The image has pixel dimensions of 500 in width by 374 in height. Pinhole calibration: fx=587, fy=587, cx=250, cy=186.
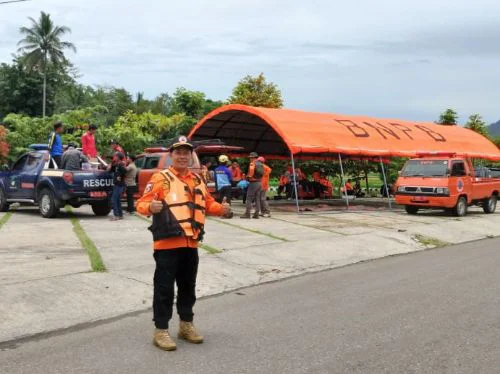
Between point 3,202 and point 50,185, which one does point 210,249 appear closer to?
point 50,185

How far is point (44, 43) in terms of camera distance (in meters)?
66.5

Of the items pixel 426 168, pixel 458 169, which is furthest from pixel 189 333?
pixel 458 169

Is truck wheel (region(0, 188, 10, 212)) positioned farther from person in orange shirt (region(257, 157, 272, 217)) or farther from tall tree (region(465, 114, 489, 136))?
tall tree (region(465, 114, 489, 136))

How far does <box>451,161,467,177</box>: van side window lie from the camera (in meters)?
18.8

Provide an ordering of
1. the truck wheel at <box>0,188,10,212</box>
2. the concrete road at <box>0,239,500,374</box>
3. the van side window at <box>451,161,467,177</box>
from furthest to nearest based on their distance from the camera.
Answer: the van side window at <box>451,161,467,177</box> < the truck wheel at <box>0,188,10,212</box> < the concrete road at <box>0,239,500,374</box>

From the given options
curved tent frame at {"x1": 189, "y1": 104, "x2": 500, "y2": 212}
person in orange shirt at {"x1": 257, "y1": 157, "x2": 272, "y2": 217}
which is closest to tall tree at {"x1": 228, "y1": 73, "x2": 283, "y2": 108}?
curved tent frame at {"x1": 189, "y1": 104, "x2": 500, "y2": 212}

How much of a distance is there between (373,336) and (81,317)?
306 cm

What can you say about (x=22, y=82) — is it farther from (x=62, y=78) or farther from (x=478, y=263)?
(x=478, y=263)

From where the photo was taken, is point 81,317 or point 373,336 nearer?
point 373,336

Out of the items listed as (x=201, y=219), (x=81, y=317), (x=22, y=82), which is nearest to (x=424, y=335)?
(x=201, y=219)

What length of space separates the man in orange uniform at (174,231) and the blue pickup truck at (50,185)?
9.18 m

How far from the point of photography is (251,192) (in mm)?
15695

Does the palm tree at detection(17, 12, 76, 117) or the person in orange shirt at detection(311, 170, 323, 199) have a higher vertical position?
the palm tree at detection(17, 12, 76, 117)

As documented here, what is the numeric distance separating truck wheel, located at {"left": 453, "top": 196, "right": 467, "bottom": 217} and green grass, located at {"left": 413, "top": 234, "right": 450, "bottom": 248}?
5.50 metres
